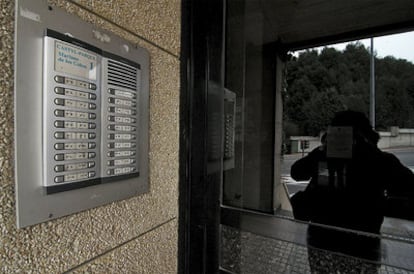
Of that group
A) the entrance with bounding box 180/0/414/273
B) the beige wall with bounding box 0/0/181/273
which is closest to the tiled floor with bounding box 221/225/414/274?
the entrance with bounding box 180/0/414/273

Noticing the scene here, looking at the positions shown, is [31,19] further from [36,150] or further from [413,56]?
[413,56]

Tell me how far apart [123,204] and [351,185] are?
78 centimetres

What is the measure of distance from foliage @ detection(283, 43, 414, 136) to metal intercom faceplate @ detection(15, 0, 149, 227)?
60 cm

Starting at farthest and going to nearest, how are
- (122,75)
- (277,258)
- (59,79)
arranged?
1. (277,258)
2. (122,75)
3. (59,79)

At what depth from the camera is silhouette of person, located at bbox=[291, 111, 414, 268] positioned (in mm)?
896

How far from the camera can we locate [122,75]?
811 mm

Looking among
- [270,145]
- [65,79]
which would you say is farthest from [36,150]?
[270,145]

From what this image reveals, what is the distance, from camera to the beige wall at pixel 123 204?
0.54 meters

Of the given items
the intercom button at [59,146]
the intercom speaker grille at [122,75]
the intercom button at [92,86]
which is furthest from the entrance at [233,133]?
the intercom button at [59,146]

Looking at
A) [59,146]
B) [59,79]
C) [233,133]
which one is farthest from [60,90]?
[233,133]

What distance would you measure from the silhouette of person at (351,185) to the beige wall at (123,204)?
0.54 m

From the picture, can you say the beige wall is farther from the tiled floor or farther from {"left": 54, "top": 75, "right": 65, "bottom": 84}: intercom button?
the tiled floor

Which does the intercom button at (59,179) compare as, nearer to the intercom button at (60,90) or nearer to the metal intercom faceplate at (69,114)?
the metal intercom faceplate at (69,114)

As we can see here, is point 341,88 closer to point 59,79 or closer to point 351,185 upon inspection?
point 351,185
